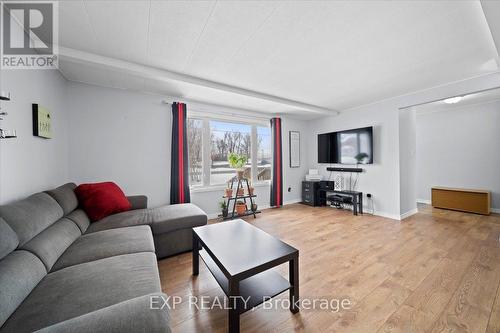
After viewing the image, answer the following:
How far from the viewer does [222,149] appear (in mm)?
3889

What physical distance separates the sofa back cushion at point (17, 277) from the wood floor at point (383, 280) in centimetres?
83

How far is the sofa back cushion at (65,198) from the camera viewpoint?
1.73m

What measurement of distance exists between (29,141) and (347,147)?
486 cm

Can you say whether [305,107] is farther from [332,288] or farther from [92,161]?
[92,161]

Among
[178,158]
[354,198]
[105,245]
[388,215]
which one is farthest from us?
[354,198]

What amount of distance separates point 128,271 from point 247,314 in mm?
881

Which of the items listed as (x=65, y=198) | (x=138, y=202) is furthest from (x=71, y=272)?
(x=138, y=202)

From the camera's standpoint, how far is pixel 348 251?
7.49 ft

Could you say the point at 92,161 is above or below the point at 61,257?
above

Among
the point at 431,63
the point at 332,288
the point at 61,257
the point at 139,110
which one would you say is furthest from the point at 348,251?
the point at 139,110

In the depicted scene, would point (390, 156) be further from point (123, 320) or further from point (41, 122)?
point (41, 122)

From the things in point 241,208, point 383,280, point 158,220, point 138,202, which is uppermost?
point 138,202

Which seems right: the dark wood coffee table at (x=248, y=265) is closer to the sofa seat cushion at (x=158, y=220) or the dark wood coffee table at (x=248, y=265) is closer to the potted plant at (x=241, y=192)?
the sofa seat cushion at (x=158, y=220)

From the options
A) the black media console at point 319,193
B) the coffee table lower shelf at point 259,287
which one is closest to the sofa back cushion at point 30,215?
the coffee table lower shelf at point 259,287
